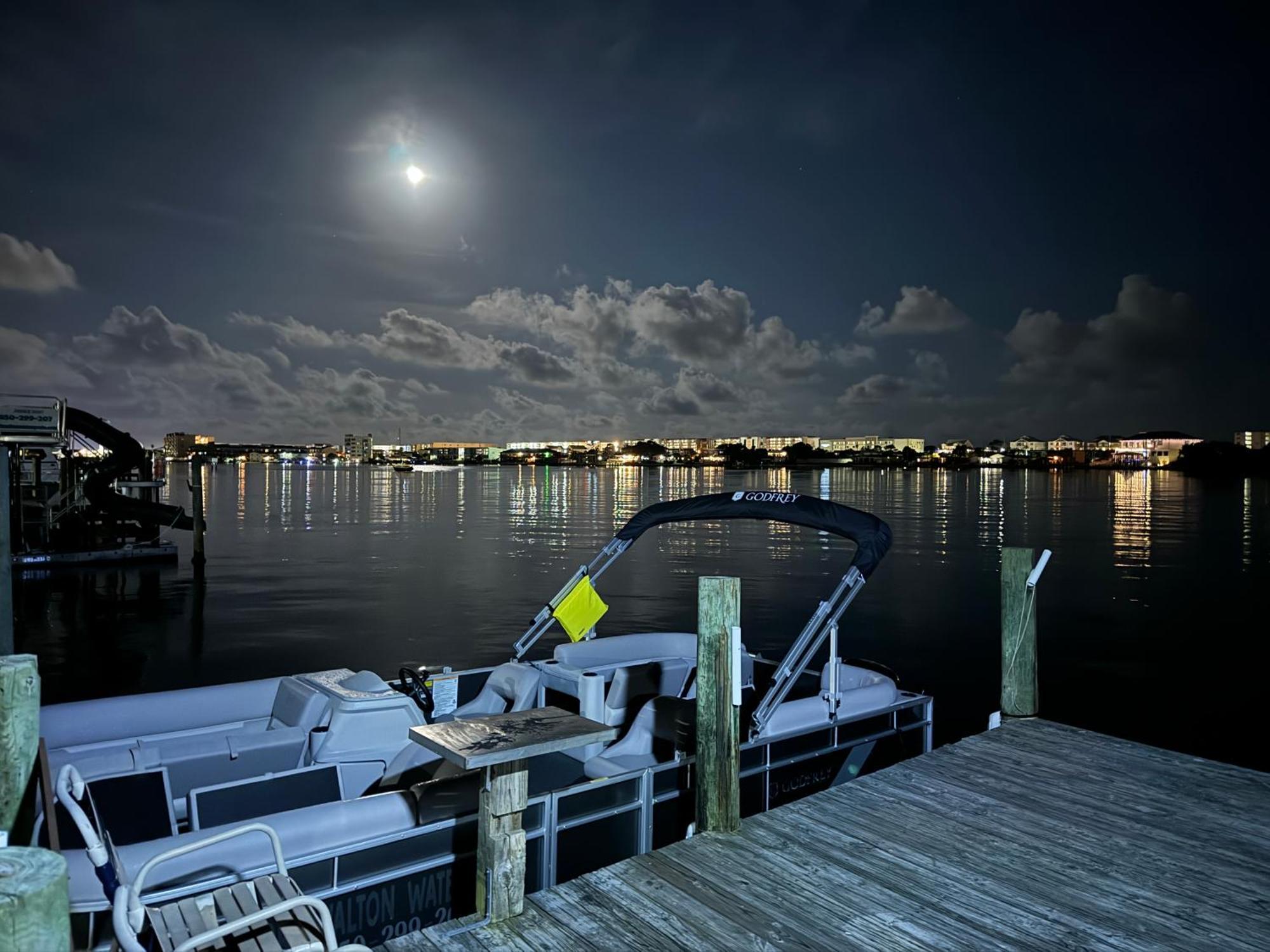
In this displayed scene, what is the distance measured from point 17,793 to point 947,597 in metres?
28.5

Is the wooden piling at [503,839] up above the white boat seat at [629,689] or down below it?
above

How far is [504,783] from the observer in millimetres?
4270

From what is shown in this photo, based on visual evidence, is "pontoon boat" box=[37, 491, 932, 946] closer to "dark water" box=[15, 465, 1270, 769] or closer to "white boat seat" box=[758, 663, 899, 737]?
"white boat seat" box=[758, 663, 899, 737]

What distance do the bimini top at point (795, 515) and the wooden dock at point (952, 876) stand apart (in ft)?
7.69

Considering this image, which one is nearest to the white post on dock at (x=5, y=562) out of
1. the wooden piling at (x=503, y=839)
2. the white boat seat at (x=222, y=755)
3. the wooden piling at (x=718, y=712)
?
the white boat seat at (x=222, y=755)

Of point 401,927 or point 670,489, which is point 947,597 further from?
point 670,489

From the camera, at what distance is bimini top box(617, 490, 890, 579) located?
836 centimetres

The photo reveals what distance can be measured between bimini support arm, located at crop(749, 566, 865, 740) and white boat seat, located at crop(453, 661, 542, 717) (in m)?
2.24

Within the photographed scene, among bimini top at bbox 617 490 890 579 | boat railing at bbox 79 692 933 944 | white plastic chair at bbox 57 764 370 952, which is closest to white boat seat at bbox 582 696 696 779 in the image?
boat railing at bbox 79 692 933 944

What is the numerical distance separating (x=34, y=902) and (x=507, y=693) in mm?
6761

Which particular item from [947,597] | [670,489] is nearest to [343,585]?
[947,597]

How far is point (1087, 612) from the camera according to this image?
2605 centimetres

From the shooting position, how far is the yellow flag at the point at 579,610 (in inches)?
372

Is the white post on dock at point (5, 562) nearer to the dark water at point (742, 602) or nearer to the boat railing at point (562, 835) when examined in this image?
the boat railing at point (562, 835)
